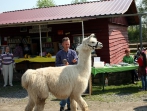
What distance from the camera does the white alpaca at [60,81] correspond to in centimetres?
444

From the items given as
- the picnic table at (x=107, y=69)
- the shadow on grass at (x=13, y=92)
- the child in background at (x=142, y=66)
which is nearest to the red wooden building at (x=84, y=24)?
the picnic table at (x=107, y=69)

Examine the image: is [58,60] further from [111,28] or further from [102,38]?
[111,28]

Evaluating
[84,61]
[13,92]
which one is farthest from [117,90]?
[84,61]

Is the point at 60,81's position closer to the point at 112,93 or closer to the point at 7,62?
the point at 112,93

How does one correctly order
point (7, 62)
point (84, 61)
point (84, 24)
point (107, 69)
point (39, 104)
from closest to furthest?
point (39, 104) → point (84, 61) → point (107, 69) → point (7, 62) → point (84, 24)

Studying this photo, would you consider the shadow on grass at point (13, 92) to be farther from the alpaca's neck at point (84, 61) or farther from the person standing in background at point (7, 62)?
the alpaca's neck at point (84, 61)

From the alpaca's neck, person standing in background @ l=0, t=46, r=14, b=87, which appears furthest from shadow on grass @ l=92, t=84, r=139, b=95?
person standing in background @ l=0, t=46, r=14, b=87

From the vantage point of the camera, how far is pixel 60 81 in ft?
14.9

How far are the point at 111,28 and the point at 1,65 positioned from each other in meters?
5.62

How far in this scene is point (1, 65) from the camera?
1030 centimetres

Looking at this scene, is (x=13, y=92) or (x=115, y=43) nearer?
(x=13, y=92)

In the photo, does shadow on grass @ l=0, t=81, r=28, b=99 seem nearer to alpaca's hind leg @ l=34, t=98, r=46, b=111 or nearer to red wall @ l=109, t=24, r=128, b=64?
alpaca's hind leg @ l=34, t=98, r=46, b=111

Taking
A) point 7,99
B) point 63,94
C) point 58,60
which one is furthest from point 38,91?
point 7,99

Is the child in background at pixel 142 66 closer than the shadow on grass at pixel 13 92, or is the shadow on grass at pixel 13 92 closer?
the child in background at pixel 142 66
